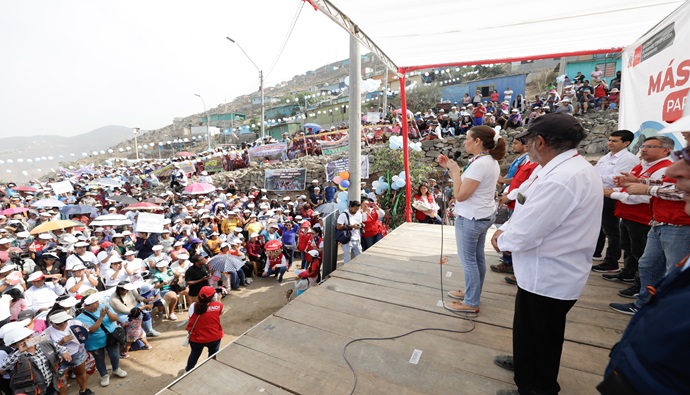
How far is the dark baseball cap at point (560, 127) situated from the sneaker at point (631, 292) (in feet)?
7.62

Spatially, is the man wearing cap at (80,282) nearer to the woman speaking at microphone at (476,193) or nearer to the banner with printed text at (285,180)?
the woman speaking at microphone at (476,193)

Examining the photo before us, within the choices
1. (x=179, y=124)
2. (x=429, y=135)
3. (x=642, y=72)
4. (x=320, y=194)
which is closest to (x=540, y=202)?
(x=642, y=72)

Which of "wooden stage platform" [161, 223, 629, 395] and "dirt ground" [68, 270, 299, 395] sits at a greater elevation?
"wooden stage platform" [161, 223, 629, 395]

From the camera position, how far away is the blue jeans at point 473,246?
103 inches

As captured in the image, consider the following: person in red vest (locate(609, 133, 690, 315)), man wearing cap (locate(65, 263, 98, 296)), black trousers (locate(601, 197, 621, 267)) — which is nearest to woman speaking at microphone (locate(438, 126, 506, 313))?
person in red vest (locate(609, 133, 690, 315))

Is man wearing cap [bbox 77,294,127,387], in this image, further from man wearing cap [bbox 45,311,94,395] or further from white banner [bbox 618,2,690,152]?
white banner [bbox 618,2,690,152]

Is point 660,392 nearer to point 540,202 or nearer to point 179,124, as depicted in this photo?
point 540,202

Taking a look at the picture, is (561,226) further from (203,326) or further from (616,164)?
(203,326)

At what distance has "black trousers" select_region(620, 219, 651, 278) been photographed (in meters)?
2.99

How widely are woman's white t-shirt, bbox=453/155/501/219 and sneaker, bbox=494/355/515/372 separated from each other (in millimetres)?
1013

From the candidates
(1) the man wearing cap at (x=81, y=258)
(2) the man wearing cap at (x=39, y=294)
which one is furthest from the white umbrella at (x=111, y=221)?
(2) the man wearing cap at (x=39, y=294)

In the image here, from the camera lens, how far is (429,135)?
1466 centimetres

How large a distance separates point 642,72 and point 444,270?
3588 millimetres

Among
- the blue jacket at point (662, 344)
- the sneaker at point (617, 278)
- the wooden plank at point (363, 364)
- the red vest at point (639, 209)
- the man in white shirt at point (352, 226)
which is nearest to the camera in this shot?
the blue jacket at point (662, 344)
